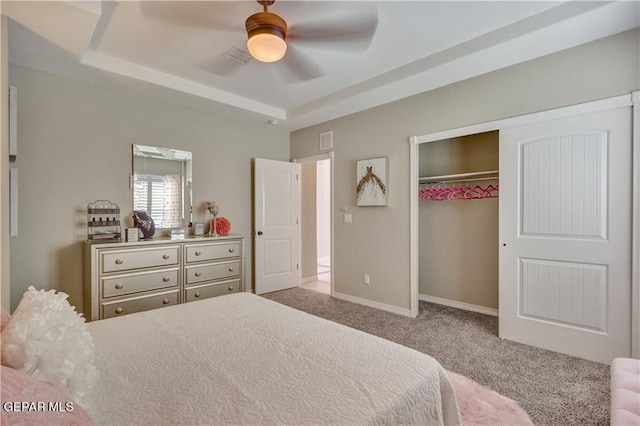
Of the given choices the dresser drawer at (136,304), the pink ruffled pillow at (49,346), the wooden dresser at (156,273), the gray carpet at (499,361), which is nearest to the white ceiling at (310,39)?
the wooden dresser at (156,273)

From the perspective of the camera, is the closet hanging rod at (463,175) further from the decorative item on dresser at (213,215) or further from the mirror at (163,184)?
the mirror at (163,184)

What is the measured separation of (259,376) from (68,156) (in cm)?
329

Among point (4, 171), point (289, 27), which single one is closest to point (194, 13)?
point (289, 27)

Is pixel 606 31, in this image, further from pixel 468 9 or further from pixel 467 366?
pixel 467 366

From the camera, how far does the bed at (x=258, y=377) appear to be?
2.98 ft

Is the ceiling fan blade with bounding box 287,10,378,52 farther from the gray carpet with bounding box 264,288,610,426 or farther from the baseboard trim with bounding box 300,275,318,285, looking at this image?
the baseboard trim with bounding box 300,275,318,285

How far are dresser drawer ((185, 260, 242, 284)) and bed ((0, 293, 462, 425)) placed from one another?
1.85 m

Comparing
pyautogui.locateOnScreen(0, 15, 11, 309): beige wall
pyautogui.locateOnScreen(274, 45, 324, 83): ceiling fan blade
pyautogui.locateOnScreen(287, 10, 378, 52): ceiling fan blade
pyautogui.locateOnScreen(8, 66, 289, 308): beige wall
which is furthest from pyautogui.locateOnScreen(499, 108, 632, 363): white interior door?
pyautogui.locateOnScreen(0, 15, 11, 309): beige wall

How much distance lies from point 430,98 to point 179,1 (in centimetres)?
258

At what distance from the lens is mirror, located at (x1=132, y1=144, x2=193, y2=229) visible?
3.55 meters

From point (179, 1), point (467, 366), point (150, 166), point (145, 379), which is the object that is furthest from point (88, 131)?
point (467, 366)

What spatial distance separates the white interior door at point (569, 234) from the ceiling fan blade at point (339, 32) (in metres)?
1.80

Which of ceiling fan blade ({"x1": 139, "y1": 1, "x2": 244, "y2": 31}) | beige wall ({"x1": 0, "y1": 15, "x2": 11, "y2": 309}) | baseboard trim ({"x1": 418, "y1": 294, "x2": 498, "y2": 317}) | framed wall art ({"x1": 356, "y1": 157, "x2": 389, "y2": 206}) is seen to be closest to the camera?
beige wall ({"x1": 0, "y1": 15, "x2": 11, "y2": 309})

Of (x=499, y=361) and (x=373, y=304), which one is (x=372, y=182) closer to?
(x=373, y=304)
